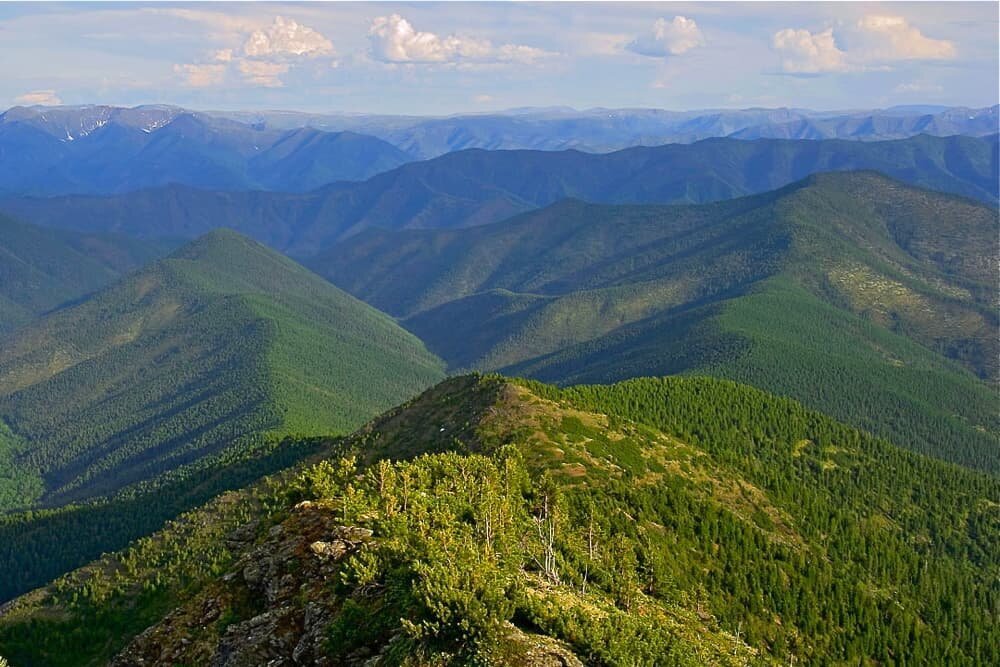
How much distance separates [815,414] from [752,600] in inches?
4093

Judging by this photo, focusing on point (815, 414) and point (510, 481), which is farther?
point (815, 414)

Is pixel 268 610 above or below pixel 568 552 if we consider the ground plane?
above

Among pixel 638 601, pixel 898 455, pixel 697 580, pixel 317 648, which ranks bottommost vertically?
pixel 898 455

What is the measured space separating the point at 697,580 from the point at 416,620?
218 feet

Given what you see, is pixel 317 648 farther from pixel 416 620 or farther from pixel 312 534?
pixel 312 534

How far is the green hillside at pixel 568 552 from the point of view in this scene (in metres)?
42.8

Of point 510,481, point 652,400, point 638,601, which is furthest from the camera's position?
point 652,400

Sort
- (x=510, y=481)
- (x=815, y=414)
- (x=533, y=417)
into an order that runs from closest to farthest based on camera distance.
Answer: (x=510, y=481) < (x=533, y=417) < (x=815, y=414)

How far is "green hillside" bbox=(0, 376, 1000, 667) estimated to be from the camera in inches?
1686

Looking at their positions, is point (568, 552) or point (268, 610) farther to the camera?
point (568, 552)

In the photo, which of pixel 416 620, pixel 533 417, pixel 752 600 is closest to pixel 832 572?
pixel 752 600

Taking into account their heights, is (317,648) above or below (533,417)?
above

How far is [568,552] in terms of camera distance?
A: 233 feet

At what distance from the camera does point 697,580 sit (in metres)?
97.3
